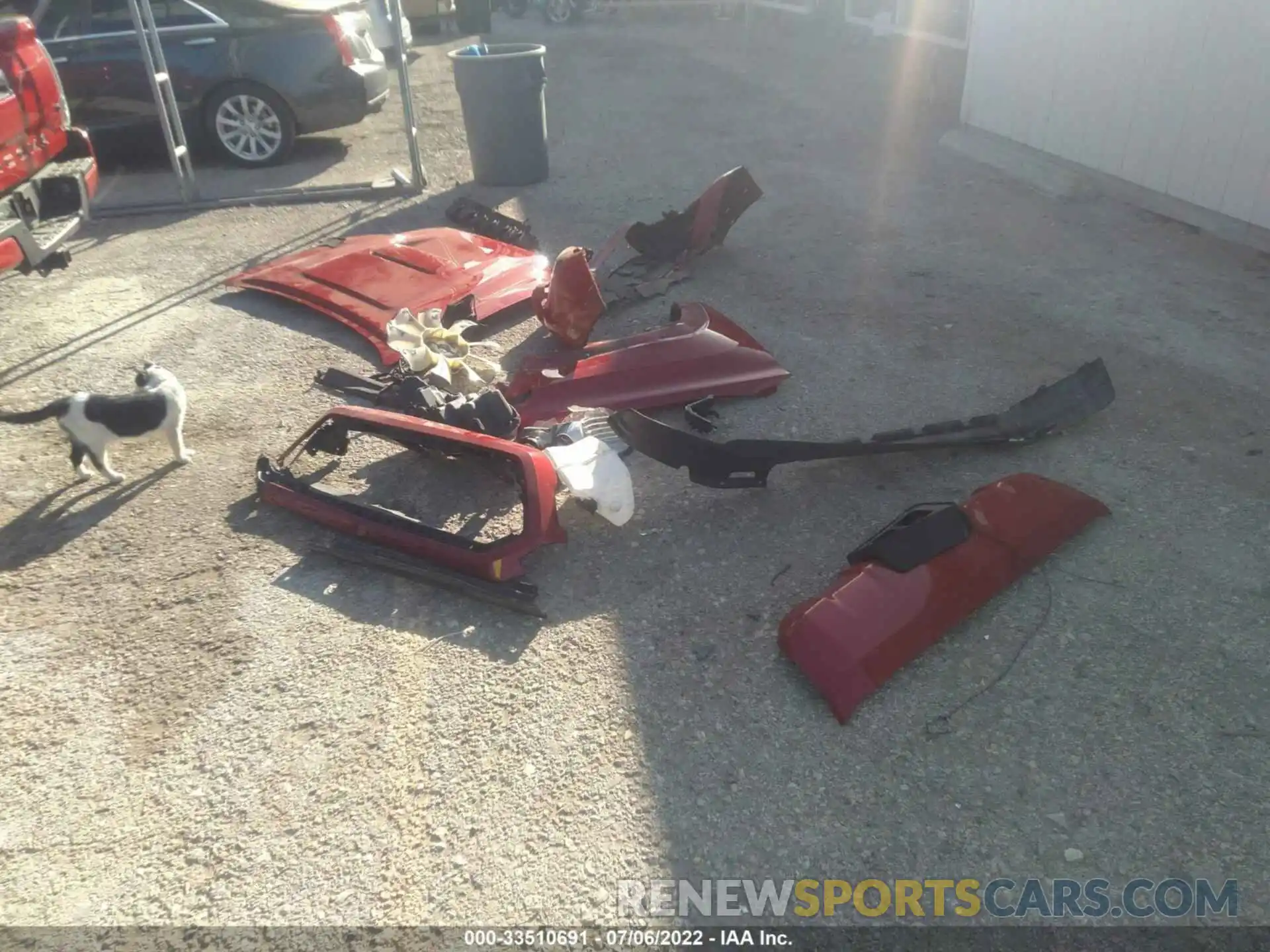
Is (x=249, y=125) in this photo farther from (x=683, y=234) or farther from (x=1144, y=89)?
(x=1144, y=89)

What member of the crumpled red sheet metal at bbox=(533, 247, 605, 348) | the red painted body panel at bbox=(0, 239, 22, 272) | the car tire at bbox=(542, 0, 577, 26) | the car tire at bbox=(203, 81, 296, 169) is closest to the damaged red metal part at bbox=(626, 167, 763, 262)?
the crumpled red sheet metal at bbox=(533, 247, 605, 348)

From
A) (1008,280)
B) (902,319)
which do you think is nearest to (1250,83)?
(1008,280)

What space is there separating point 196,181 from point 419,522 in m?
6.65

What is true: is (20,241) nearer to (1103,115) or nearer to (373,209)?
(373,209)

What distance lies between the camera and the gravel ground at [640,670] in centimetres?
251

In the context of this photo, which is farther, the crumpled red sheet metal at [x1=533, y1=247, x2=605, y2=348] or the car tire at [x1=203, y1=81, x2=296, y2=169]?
the car tire at [x1=203, y1=81, x2=296, y2=169]

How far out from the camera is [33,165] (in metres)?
5.37

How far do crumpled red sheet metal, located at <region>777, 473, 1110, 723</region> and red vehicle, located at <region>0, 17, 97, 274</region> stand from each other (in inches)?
179

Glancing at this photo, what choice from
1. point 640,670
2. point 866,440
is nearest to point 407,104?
point 866,440

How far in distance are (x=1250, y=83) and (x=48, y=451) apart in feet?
25.9

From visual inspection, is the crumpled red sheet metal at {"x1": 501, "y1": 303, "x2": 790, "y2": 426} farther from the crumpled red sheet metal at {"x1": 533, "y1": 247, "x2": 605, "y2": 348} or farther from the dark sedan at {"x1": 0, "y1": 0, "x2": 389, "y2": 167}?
the dark sedan at {"x1": 0, "y1": 0, "x2": 389, "y2": 167}

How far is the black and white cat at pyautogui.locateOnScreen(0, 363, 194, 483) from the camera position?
155 inches

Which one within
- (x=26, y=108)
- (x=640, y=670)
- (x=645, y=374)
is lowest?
(x=640, y=670)

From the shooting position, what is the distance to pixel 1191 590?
3326 mm
